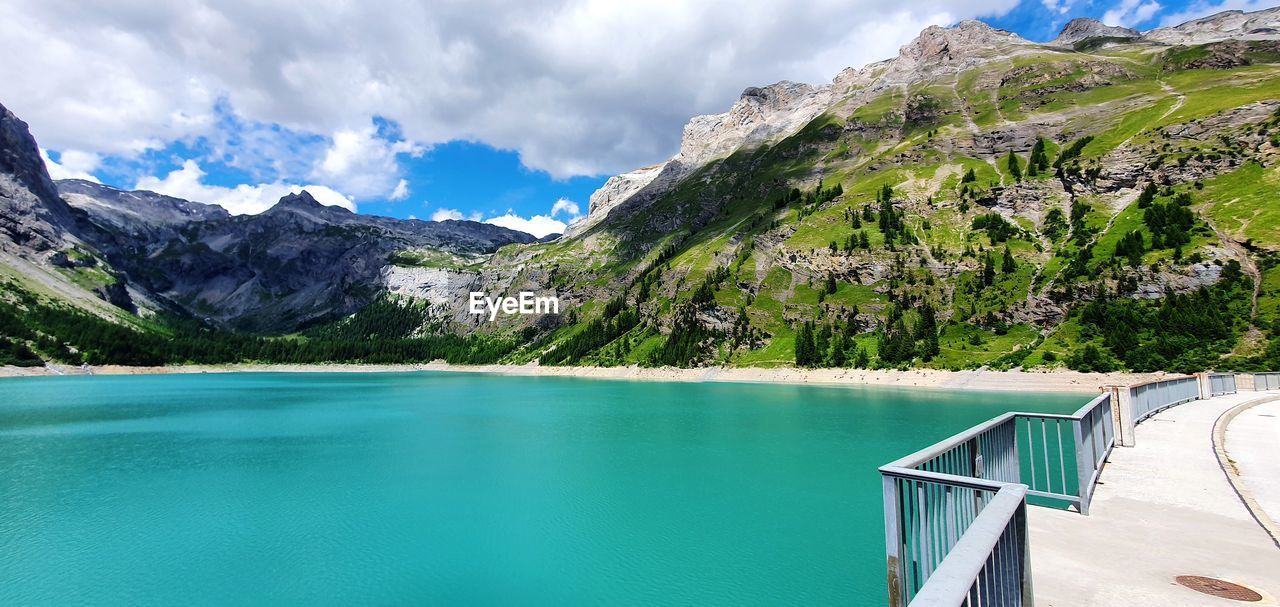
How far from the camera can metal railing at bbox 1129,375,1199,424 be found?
2336 cm

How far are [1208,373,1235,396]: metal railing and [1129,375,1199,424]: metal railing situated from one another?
4.56 meters

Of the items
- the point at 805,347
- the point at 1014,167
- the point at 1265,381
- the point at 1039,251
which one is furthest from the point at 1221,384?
the point at 1014,167

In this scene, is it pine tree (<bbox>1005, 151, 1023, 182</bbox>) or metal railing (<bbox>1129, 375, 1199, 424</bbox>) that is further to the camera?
pine tree (<bbox>1005, 151, 1023, 182</bbox>)

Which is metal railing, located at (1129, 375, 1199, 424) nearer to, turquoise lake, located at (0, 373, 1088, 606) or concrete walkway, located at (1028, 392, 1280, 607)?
concrete walkway, located at (1028, 392, 1280, 607)

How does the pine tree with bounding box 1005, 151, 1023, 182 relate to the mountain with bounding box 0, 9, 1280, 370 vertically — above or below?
above

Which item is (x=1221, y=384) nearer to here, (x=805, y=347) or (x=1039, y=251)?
(x=805, y=347)

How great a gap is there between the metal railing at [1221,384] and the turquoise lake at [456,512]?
14.3 meters

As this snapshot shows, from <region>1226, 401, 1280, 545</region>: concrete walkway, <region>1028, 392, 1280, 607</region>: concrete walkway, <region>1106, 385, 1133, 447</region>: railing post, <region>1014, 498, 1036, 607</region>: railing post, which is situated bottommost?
<region>1226, 401, 1280, 545</region>: concrete walkway

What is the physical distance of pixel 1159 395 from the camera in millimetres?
27906

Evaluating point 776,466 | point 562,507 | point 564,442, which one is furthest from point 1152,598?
point 564,442

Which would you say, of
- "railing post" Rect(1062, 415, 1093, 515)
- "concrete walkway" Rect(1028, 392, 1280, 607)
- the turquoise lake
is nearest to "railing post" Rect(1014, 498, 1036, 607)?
"concrete walkway" Rect(1028, 392, 1280, 607)

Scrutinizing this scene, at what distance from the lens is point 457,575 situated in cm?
1909

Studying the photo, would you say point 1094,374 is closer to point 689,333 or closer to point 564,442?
point 564,442

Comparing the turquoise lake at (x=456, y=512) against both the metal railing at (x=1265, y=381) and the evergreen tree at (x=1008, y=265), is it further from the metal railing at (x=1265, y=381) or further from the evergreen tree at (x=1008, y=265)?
the evergreen tree at (x=1008, y=265)
